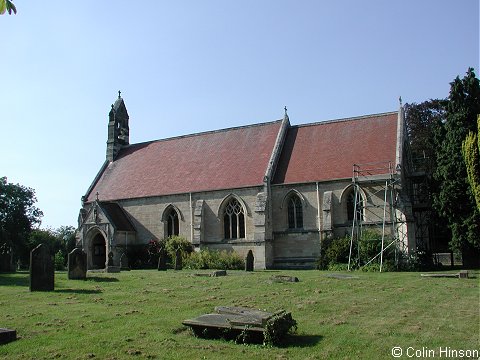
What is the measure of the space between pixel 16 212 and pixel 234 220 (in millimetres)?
17819

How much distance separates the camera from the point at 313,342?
884 centimetres

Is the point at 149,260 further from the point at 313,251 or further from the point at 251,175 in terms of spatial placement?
the point at 313,251

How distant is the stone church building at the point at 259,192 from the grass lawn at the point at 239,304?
440 inches

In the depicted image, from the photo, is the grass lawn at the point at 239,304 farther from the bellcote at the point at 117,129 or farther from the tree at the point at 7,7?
the bellcote at the point at 117,129

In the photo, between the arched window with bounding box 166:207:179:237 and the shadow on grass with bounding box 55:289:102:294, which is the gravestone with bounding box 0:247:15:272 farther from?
the shadow on grass with bounding box 55:289:102:294

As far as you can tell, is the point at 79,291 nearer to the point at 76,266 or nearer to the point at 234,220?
the point at 76,266

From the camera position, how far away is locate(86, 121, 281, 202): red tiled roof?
1335 inches

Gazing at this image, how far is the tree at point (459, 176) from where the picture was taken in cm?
2711

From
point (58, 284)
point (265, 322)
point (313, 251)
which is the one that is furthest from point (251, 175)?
point (265, 322)

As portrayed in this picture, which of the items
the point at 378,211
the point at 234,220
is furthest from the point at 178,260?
the point at 378,211

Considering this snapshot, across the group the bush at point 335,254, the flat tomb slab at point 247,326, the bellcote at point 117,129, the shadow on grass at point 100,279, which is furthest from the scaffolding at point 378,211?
the bellcote at point 117,129

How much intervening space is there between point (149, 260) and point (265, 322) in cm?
2652

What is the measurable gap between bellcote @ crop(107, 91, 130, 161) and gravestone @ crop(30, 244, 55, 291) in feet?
88.9

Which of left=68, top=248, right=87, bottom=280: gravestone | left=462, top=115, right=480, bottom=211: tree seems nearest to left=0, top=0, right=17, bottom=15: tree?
left=68, top=248, right=87, bottom=280: gravestone
